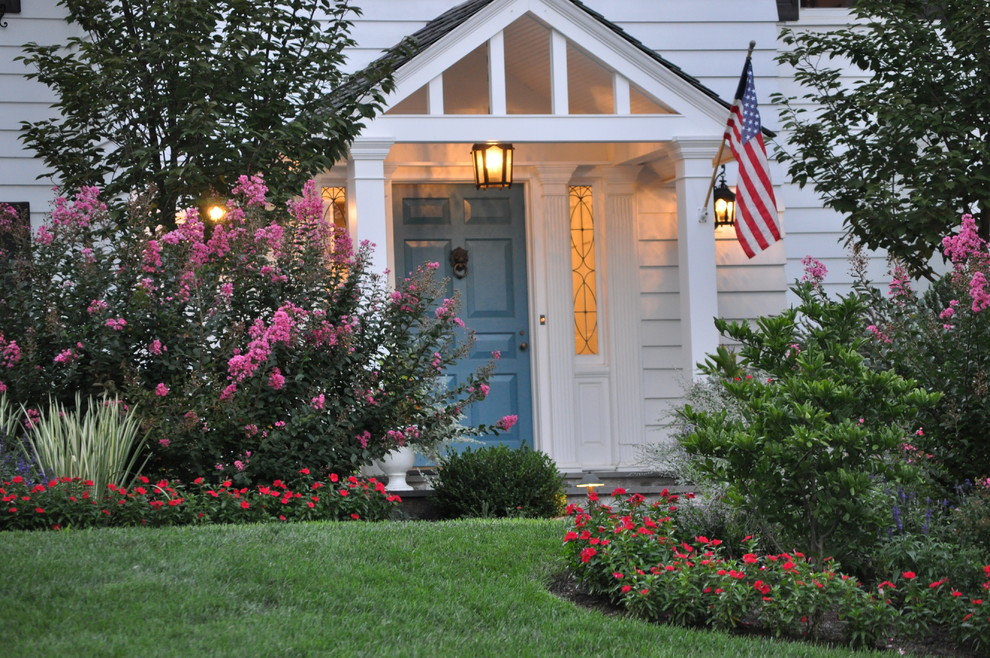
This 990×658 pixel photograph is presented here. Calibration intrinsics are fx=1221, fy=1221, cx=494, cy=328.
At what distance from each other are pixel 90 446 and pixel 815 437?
4017 millimetres

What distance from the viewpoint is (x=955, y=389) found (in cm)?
650

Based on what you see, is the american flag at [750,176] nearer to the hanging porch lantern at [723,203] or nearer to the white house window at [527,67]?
the hanging porch lantern at [723,203]

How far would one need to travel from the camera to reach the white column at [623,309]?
35.9 feet

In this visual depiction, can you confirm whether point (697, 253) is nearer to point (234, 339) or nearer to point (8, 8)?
point (234, 339)

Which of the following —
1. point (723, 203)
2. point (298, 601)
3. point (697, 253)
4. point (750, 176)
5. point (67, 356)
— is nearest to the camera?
point (298, 601)

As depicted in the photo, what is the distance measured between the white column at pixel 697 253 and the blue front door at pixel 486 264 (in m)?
1.65

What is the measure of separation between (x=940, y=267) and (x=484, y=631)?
886 cm

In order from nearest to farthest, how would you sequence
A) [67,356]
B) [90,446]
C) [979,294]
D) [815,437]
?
[815,437] < [979,294] < [90,446] < [67,356]

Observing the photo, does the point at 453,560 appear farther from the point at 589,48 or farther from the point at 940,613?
the point at 589,48

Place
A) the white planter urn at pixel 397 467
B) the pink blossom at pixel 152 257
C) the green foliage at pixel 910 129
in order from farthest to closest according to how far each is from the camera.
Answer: the green foliage at pixel 910 129 < the white planter urn at pixel 397 467 < the pink blossom at pixel 152 257

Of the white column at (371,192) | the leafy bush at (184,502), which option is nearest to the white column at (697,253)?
the white column at (371,192)

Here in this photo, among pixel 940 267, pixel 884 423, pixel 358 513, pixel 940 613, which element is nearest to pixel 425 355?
pixel 358 513

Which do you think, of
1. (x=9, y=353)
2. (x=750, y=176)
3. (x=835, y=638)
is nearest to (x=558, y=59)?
(x=750, y=176)

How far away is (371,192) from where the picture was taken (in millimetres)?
9258
